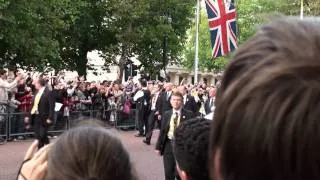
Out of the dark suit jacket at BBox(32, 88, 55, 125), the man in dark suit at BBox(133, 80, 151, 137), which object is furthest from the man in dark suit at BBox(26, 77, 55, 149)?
the man in dark suit at BBox(133, 80, 151, 137)

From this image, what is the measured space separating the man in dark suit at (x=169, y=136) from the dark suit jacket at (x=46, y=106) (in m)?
4.07

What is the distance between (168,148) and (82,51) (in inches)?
1347

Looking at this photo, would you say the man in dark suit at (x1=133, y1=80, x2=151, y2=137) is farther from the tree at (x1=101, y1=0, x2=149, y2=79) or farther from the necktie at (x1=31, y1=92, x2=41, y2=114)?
the tree at (x1=101, y1=0, x2=149, y2=79)

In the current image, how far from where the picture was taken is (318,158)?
2.95 ft

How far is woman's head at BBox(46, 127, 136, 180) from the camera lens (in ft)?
6.12

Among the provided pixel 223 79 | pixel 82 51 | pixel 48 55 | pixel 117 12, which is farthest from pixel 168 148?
pixel 82 51

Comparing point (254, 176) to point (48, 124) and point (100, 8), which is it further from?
point (100, 8)

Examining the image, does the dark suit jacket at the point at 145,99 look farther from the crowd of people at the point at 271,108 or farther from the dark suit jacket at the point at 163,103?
the crowd of people at the point at 271,108

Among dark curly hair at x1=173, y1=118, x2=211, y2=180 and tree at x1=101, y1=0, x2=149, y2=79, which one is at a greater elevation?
tree at x1=101, y1=0, x2=149, y2=79

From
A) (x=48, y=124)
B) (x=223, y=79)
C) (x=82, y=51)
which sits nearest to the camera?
(x=223, y=79)

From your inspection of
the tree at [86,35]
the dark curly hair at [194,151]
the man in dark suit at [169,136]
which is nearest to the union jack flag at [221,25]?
the man in dark suit at [169,136]

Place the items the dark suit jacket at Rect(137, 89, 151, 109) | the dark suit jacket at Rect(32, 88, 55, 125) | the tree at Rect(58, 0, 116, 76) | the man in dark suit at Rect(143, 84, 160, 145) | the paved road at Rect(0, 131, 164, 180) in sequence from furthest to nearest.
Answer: the tree at Rect(58, 0, 116, 76)
the dark suit jacket at Rect(137, 89, 151, 109)
the man in dark suit at Rect(143, 84, 160, 145)
the dark suit jacket at Rect(32, 88, 55, 125)
the paved road at Rect(0, 131, 164, 180)

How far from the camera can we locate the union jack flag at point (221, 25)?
575 inches

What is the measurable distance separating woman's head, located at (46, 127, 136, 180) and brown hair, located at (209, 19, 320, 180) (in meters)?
0.93
